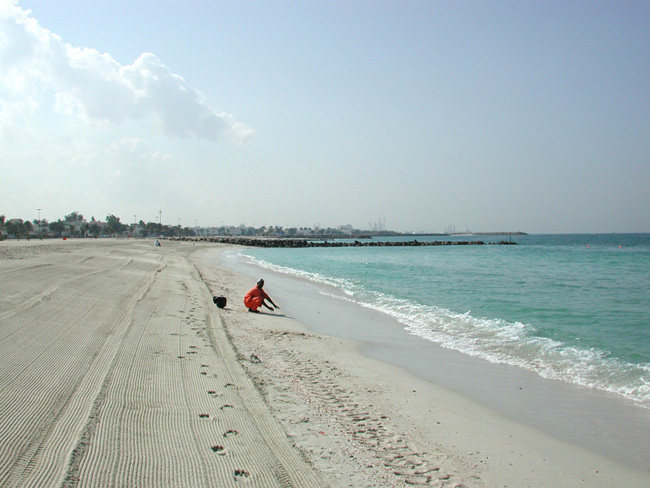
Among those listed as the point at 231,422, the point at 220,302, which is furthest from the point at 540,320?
the point at 231,422

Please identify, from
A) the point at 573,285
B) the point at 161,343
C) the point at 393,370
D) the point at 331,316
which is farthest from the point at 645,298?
the point at 161,343

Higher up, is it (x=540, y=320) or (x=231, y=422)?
(x=231, y=422)

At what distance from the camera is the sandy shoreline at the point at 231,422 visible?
367 cm

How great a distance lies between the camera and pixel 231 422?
4660 millimetres

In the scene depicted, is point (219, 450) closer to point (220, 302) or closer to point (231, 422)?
point (231, 422)

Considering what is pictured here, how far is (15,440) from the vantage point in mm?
3711

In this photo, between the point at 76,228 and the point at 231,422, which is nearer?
the point at 231,422

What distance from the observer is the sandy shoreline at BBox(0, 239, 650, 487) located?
3668mm

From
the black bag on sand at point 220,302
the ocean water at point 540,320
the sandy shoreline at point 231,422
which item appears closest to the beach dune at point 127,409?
the sandy shoreline at point 231,422

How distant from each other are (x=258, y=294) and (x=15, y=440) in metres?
9.98

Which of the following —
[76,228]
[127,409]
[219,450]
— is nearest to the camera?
[219,450]

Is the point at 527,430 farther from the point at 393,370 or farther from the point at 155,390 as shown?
the point at 155,390

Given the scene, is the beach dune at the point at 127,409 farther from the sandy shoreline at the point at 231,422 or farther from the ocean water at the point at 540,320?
the ocean water at the point at 540,320

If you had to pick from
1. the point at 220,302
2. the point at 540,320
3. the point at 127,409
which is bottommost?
the point at 540,320
